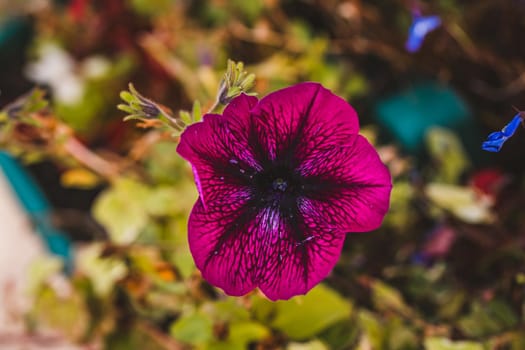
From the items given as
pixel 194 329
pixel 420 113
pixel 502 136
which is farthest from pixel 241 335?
pixel 420 113

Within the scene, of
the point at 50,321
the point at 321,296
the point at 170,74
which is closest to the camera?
the point at 321,296

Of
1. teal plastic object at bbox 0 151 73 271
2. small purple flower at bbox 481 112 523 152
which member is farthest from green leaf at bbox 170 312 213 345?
teal plastic object at bbox 0 151 73 271

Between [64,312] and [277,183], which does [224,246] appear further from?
[64,312]

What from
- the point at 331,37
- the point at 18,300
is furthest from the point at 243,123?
the point at 18,300

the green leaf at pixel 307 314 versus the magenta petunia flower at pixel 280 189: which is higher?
the magenta petunia flower at pixel 280 189

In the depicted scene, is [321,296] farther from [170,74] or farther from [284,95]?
[170,74]

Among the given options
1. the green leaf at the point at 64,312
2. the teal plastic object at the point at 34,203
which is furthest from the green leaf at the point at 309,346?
the teal plastic object at the point at 34,203

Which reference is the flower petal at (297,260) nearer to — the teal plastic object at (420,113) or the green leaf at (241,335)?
the green leaf at (241,335)
